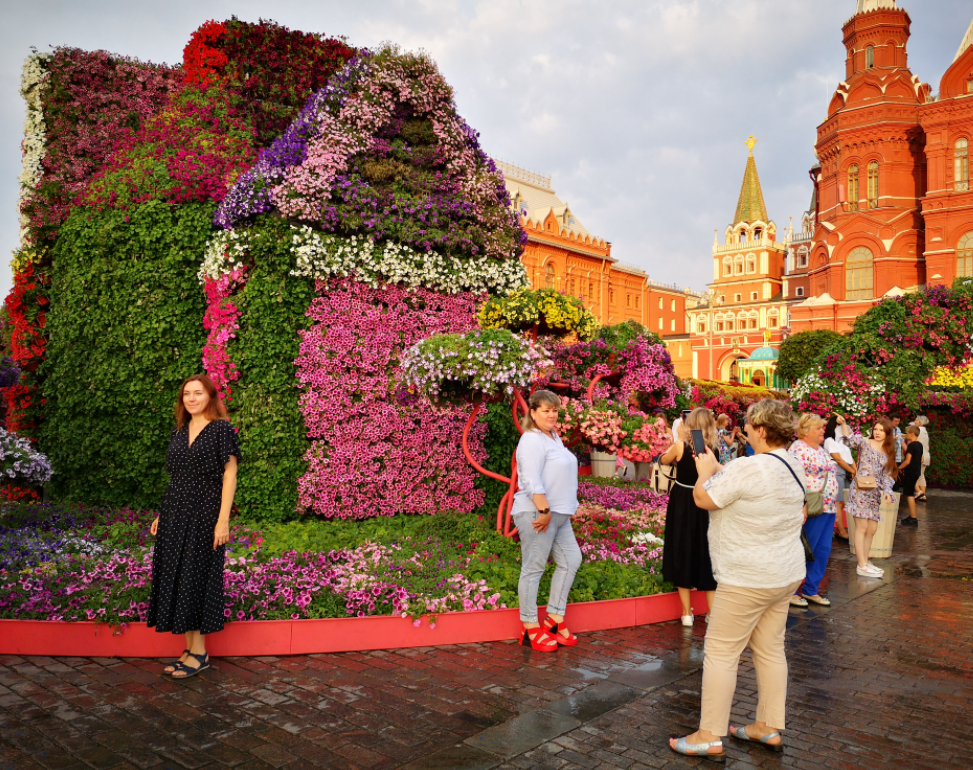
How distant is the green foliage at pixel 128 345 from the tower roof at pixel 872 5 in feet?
197

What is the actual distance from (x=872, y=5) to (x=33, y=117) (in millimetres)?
60276

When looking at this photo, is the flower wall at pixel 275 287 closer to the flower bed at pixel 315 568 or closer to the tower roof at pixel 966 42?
the flower bed at pixel 315 568

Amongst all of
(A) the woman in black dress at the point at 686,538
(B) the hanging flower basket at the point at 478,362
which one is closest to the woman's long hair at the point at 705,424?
(A) the woman in black dress at the point at 686,538

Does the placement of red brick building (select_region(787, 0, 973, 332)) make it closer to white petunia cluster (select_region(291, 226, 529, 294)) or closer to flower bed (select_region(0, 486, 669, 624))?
white petunia cluster (select_region(291, 226, 529, 294))

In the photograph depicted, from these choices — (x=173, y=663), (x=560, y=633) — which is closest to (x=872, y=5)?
(x=560, y=633)

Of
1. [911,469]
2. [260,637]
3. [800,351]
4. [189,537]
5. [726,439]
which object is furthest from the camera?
[800,351]

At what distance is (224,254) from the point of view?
29.0ft

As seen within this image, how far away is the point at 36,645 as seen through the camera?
527 cm

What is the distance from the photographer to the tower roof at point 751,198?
78.1 meters

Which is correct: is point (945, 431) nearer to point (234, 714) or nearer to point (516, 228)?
point (516, 228)

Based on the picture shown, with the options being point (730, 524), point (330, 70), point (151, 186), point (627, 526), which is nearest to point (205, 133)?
point (151, 186)

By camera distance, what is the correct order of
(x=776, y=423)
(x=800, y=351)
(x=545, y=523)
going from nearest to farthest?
(x=776, y=423)
(x=545, y=523)
(x=800, y=351)

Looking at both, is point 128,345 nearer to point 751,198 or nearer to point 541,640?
point 541,640

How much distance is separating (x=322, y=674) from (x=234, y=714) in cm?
78
